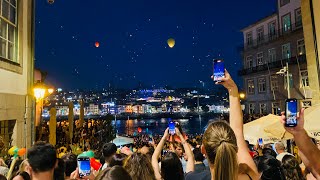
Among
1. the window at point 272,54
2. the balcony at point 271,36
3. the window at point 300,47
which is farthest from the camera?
the window at point 272,54

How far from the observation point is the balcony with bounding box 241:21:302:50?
104 ft

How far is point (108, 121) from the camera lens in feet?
112

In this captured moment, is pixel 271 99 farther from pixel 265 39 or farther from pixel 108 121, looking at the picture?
pixel 108 121

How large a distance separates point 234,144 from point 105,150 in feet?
10.4

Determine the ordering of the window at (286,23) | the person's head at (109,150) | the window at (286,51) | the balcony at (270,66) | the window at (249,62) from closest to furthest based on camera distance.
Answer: the person's head at (109,150), the balcony at (270,66), the window at (286,23), the window at (286,51), the window at (249,62)

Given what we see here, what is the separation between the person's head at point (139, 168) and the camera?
3520mm

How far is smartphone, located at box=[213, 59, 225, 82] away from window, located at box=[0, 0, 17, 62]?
8.13m

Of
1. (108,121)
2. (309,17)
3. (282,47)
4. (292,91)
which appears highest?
(282,47)

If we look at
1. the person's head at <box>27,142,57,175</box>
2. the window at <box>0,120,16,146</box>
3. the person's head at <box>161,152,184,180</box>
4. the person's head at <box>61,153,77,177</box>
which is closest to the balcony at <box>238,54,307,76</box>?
the window at <box>0,120,16,146</box>

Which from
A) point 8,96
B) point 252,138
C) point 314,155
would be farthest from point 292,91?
point 314,155

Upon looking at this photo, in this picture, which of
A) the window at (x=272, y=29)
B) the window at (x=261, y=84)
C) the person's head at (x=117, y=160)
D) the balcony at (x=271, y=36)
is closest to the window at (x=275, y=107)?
the window at (x=261, y=84)

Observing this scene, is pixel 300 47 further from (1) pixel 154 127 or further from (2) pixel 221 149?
(1) pixel 154 127

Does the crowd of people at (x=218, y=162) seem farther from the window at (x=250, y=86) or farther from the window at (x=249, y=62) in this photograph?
the window at (x=249, y=62)

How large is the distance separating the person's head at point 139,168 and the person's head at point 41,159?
87 cm
